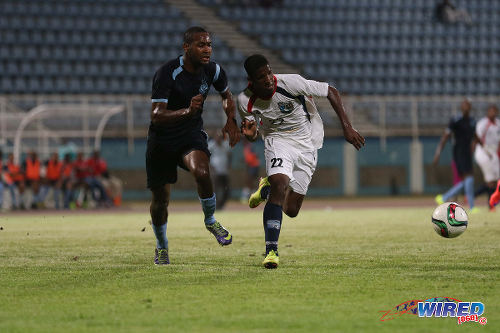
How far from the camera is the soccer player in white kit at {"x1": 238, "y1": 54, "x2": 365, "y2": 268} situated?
7.21 metres

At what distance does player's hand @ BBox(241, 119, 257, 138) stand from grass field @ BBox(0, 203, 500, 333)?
3.94 ft

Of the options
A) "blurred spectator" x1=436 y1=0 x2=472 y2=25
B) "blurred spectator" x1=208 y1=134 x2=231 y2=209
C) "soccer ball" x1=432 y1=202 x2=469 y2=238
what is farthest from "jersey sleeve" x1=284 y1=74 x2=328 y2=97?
"blurred spectator" x1=436 y1=0 x2=472 y2=25

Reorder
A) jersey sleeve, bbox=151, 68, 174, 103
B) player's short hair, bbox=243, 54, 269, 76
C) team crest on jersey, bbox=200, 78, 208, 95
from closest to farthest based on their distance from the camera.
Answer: jersey sleeve, bbox=151, 68, 174, 103 < player's short hair, bbox=243, 54, 269, 76 < team crest on jersey, bbox=200, 78, 208, 95

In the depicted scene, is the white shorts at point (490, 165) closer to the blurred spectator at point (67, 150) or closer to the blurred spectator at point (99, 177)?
the blurred spectator at point (99, 177)

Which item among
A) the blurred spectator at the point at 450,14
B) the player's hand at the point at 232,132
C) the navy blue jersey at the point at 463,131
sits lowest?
the navy blue jersey at the point at 463,131

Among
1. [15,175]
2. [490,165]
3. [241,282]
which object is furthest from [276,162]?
[15,175]

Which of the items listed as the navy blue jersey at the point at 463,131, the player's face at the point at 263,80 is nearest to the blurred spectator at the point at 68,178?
the navy blue jersey at the point at 463,131

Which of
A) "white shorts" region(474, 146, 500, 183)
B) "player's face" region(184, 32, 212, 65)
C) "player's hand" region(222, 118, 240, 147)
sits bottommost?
"white shorts" region(474, 146, 500, 183)

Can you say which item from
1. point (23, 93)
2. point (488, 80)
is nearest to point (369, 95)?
point (488, 80)

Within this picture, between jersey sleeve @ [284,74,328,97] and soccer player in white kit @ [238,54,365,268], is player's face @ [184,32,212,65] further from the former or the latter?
jersey sleeve @ [284,74,328,97]

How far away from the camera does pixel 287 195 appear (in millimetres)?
8242

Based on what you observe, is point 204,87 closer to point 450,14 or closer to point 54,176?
point 54,176

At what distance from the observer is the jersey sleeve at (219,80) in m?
7.53

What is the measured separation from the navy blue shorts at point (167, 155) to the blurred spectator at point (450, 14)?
2766 centimetres
